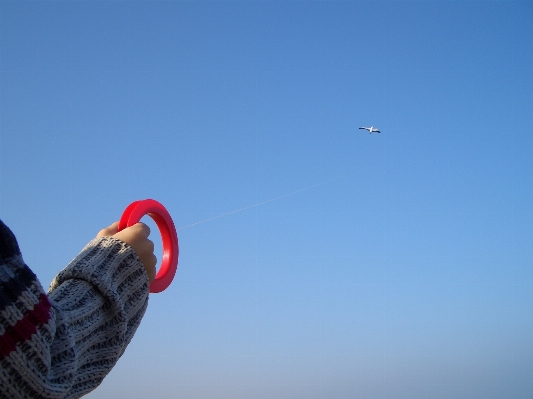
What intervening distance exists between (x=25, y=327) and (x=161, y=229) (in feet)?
6.80

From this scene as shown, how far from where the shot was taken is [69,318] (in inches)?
66.9

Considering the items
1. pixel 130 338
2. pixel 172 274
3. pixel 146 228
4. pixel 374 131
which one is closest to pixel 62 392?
pixel 130 338

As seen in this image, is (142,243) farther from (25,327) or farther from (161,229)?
(161,229)

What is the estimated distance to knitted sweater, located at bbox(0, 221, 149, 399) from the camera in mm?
1345

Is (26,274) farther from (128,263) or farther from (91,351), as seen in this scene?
(128,263)

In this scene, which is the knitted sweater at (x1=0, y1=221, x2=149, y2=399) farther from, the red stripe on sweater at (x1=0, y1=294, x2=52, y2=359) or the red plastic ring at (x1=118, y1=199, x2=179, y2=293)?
the red plastic ring at (x1=118, y1=199, x2=179, y2=293)

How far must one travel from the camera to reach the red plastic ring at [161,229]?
279cm

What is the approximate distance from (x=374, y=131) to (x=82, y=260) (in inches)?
1094

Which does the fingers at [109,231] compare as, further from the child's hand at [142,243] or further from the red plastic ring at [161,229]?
the child's hand at [142,243]

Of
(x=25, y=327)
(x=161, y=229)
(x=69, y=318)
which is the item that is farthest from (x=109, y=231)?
(x=25, y=327)

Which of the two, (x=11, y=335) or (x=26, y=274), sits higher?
(x=26, y=274)

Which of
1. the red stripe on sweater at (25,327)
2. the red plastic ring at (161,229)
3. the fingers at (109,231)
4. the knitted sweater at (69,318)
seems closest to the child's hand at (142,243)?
the knitted sweater at (69,318)

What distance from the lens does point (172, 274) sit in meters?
3.06

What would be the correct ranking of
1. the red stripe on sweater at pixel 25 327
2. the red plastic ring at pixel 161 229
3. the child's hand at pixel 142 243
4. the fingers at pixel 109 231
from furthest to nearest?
1. the red plastic ring at pixel 161 229
2. the fingers at pixel 109 231
3. the child's hand at pixel 142 243
4. the red stripe on sweater at pixel 25 327
